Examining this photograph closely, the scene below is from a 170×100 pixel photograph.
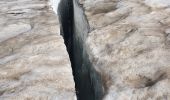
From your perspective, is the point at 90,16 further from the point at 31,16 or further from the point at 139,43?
the point at 139,43

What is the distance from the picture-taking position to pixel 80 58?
3727mm

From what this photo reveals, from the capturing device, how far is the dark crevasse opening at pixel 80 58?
2.81m

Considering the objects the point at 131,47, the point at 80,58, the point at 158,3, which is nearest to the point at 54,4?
the point at 80,58

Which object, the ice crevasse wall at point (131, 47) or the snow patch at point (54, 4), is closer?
the ice crevasse wall at point (131, 47)

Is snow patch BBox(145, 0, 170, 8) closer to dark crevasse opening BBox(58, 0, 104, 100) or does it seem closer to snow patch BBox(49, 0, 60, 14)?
dark crevasse opening BBox(58, 0, 104, 100)

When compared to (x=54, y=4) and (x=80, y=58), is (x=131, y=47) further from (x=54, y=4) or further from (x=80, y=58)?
(x=54, y=4)

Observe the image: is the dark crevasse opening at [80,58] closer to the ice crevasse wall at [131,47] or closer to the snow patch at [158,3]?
the ice crevasse wall at [131,47]

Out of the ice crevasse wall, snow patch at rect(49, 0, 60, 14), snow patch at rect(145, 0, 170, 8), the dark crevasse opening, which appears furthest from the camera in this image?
snow patch at rect(49, 0, 60, 14)

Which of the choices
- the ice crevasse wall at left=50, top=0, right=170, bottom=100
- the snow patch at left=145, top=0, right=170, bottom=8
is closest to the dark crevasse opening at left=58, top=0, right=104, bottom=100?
the ice crevasse wall at left=50, top=0, right=170, bottom=100

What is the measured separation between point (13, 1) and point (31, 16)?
2.21 ft

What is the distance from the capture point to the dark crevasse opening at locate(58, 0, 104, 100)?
9.22 feet

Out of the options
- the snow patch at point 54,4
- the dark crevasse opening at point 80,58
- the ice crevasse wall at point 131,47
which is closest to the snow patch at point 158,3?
the ice crevasse wall at point 131,47

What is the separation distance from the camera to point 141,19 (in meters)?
3.34

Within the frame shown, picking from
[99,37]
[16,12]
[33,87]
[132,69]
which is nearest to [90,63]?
[99,37]
